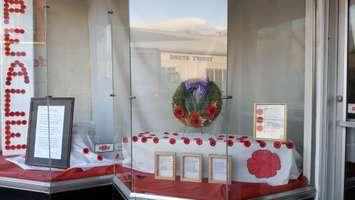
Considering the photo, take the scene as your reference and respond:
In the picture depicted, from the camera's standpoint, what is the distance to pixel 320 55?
2.35 meters

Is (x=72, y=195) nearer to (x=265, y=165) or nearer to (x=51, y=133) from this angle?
(x=51, y=133)

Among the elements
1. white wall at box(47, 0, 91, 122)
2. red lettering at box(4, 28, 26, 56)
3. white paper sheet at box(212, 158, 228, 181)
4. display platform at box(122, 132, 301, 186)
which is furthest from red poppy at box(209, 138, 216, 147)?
red lettering at box(4, 28, 26, 56)

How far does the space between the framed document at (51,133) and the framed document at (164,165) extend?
71cm

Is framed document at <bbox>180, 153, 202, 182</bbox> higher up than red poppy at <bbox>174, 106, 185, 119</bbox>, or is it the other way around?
red poppy at <bbox>174, 106, 185, 119</bbox>

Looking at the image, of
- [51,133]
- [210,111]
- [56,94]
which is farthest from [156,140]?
[56,94]

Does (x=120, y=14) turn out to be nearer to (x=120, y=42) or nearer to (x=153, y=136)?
(x=120, y=42)

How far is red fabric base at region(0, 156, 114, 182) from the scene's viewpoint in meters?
2.45

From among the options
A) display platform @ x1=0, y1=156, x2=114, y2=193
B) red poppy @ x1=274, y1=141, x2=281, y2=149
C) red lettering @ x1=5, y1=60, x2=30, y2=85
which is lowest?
display platform @ x1=0, y1=156, x2=114, y2=193

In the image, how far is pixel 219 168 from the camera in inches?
89.3

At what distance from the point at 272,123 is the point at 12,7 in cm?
229

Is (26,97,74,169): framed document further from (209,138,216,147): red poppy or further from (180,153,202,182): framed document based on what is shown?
(209,138,216,147): red poppy

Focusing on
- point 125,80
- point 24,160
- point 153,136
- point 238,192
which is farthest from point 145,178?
point 24,160

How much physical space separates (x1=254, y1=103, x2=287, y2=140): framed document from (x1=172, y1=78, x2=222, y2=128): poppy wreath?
0.30 metres

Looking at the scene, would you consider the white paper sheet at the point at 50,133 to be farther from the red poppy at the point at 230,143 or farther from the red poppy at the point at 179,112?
the red poppy at the point at 230,143
